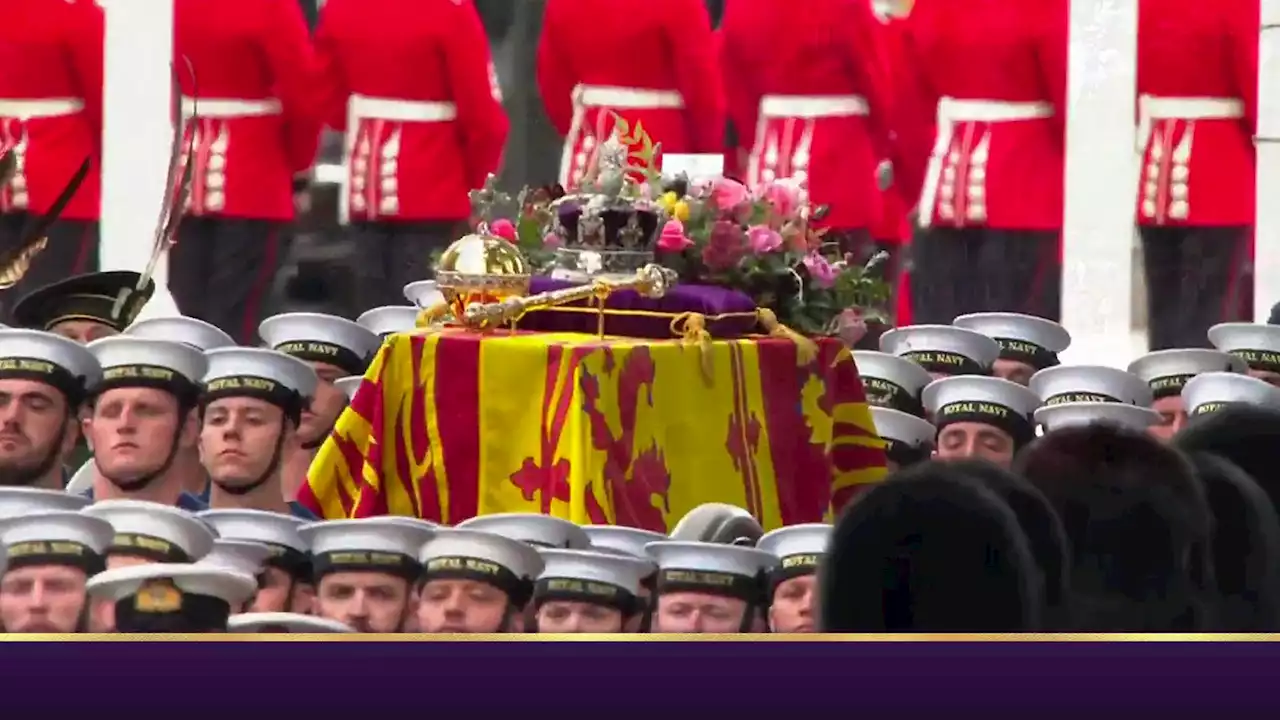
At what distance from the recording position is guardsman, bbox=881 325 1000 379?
25.4 ft

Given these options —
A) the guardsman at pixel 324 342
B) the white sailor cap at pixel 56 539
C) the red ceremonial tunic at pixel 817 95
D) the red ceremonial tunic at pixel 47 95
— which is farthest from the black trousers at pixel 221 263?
the white sailor cap at pixel 56 539

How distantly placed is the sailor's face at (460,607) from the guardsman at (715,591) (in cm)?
27

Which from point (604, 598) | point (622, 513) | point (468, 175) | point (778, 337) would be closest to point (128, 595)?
point (604, 598)

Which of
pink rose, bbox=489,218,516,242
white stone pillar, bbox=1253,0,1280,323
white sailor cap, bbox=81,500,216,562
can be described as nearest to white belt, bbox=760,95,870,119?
white stone pillar, bbox=1253,0,1280,323

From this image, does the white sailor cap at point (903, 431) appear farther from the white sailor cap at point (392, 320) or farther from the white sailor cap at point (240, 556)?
the white sailor cap at point (240, 556)

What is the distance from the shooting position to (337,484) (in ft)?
22.9

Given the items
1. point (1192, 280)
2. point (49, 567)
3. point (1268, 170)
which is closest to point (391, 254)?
point (1192, 280)

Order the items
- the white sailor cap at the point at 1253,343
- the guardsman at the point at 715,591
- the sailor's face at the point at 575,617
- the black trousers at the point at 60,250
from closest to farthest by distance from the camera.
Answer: the sailor's face at the point at 575,617 < the guardsman at the point at 715,591 < the white sailor cap at the point at 1253,343 < the black trousers at the point at 60,250

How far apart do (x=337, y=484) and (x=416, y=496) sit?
0.17 meters

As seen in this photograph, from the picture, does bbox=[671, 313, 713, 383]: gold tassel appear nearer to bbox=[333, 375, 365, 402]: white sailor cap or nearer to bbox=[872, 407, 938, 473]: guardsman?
bbox=[872, 407, 938, 473]: guardsman

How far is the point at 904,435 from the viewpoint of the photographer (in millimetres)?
7152

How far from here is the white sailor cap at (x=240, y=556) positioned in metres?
5.37

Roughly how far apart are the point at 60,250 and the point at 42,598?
5.86 meters

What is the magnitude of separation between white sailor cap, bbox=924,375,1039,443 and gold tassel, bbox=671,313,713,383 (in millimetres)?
541
